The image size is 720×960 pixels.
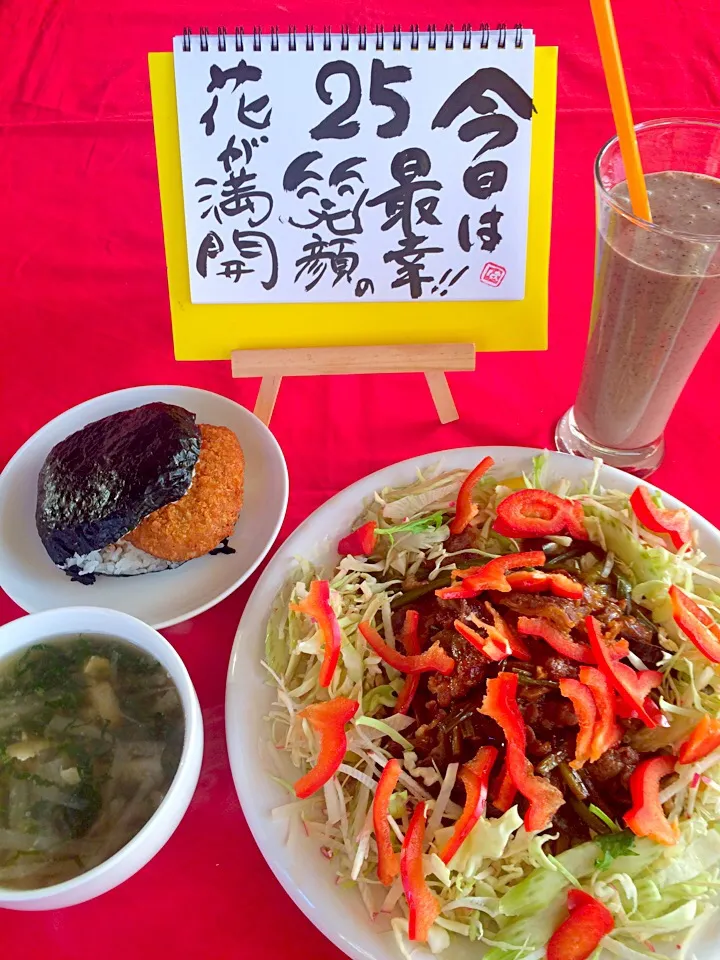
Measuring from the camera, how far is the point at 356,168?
149 centimetres

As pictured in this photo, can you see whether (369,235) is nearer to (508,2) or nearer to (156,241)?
(156,241)

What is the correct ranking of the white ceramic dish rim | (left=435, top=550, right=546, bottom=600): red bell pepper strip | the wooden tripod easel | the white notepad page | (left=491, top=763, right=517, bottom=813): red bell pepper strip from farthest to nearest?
the wooden tripod easel < the white notepad page < (left=435, top=550, right=546, bottom=600): red bell pepper strip < (left=491, top=763, right=517, bottom=813): red bell pepper strip < the white ceramic dish rim

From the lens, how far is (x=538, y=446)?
1918mm

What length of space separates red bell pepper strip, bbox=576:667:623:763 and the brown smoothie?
745 millimetres

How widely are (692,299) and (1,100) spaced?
2.42m

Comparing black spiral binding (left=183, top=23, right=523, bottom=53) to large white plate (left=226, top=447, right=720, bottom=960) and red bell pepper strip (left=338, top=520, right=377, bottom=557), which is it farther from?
red bell pepper strip (left=338, top=520, right=377, bottom=557)

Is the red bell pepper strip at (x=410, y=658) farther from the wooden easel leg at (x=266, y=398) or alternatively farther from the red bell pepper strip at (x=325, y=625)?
the wooden easel leg at (x=266, y=398)

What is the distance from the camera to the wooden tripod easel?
1.69 m

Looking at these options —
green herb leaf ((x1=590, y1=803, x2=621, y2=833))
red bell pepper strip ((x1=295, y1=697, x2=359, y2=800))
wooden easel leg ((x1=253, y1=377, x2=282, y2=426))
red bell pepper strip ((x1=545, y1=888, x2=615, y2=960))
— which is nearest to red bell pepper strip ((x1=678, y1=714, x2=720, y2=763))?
green herb leaf ((x1=590, y1=803, x2=621, y2=833))

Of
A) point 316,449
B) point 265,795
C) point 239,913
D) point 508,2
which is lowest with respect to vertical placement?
point 239,913

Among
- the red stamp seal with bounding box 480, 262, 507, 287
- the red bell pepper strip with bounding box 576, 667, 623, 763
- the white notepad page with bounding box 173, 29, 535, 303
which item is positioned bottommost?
the red bell pepper strip with bounding box 576, 667, 623, 763

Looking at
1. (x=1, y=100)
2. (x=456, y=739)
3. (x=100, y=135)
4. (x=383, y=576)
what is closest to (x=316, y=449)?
(x=383, y=576)

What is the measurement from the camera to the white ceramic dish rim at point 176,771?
1.05 meters

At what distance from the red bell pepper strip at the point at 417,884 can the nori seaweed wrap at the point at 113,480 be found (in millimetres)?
779
